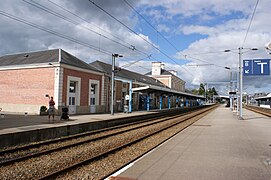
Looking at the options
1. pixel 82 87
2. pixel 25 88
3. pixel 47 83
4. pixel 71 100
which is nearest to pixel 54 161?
pixel 47 83

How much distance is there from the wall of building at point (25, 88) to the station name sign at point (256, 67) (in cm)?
1896

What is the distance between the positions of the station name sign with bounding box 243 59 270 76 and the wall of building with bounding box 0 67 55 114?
19.0 m

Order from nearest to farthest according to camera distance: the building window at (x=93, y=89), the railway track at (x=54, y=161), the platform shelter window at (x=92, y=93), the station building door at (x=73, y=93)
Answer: the railway track at (x=54, y=161)
the station building door at (x=73, y=93)
the platform shelter window at (x=92, y=93)
the building window at (x=93, y=89)

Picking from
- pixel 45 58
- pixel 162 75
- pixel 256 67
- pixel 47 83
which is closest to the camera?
pixel 256 67

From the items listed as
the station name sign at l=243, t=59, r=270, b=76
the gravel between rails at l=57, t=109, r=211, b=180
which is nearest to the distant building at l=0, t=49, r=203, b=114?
the station name sign at l=243, t=59, r=270, b=76

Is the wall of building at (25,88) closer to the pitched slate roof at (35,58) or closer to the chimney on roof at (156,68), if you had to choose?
the pitched slate roof at (35,58)

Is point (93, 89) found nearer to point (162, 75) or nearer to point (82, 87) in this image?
point (82, 87)

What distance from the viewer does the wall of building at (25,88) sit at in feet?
87.2

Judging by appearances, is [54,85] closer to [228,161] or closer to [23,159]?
[23,159]

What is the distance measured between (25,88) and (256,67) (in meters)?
23.6

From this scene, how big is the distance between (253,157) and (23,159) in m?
7.43

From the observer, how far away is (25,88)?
1104 inches

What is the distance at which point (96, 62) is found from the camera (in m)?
39.5

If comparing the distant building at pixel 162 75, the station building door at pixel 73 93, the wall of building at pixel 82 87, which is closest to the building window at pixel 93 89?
the wall of building at pixel 82 87
